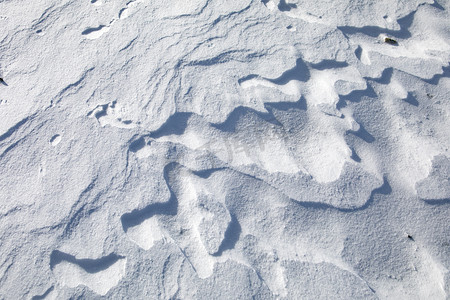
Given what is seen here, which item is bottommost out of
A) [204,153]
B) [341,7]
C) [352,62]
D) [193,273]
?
[193,273]

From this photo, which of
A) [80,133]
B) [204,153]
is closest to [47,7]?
[80,133]

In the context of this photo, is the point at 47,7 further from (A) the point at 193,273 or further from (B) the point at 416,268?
(B) the point at 416,268

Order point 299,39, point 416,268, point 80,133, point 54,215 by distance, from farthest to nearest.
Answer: point 299,39, point 80,133, point 54,215, point 416,268

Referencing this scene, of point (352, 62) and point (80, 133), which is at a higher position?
point (352, 62)

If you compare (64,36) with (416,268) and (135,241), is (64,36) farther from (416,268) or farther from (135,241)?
(416,268)

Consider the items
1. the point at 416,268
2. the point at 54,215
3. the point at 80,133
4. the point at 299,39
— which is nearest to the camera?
the point at 416,268

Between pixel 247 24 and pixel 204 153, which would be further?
pixel 247 24

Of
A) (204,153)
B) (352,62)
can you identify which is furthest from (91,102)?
(352,62)
